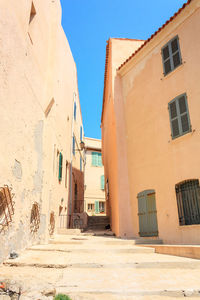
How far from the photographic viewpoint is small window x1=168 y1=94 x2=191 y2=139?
859cm

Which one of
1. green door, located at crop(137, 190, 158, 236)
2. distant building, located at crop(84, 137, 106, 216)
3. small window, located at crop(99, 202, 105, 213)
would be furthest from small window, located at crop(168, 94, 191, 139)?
small window, located at crop(99, 202, 105, 213)

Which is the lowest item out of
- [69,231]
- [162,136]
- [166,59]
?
[69,231]

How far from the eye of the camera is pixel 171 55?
32.0ft

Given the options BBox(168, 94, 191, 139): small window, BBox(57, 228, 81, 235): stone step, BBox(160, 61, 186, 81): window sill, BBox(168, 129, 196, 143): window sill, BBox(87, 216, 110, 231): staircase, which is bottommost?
BBox(57, 228, 81, 235): stone step

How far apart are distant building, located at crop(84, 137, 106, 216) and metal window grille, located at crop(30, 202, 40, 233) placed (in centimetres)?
1621

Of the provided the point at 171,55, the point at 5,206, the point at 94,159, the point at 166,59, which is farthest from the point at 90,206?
the point at 5,206

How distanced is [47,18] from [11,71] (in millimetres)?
5090

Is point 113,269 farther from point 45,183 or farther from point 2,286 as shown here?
point 45,183

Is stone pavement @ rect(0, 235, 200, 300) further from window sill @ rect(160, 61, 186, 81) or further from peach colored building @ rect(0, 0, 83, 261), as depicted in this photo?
window sill @ rect(160, 61, 186, 81)

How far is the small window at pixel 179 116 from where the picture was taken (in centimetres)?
859

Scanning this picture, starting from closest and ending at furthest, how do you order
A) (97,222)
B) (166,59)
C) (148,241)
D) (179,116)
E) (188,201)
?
(188,201) → (148,241) → (179,116) → (166,59) → (97,222)

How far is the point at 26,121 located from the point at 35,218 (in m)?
3.12

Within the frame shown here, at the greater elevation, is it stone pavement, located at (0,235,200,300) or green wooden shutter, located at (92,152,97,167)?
green wooden shutter, located at (92,152,97,167)

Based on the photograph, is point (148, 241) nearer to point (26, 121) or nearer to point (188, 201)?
point (188, 201)
